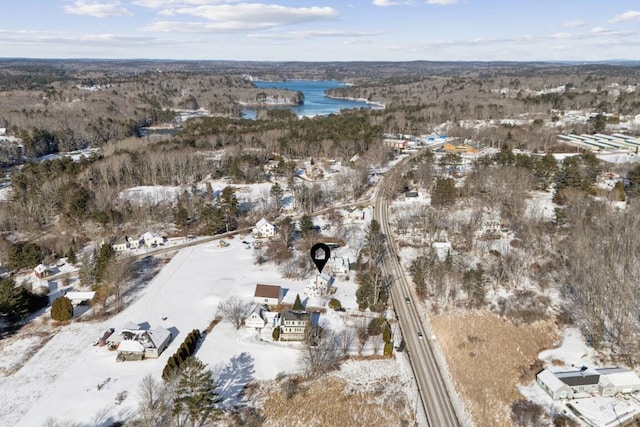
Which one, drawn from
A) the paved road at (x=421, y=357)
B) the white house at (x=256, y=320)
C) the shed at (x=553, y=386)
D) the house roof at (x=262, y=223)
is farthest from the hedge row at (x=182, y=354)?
the shed at (x=553, y=386)

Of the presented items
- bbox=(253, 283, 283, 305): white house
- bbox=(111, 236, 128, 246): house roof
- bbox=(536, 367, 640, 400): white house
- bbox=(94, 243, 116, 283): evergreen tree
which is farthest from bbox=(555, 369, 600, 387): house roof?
bbox=(111, 236, 128, 246): house roof

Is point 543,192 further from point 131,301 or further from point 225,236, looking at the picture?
point 131,301

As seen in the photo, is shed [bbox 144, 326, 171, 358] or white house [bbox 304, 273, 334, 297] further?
white house [bbox 304, 273, 334, 297]

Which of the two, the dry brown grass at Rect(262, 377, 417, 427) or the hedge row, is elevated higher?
the hedge row

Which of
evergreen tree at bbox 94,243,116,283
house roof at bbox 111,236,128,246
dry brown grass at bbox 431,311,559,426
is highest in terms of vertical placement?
evergreen tree at bbox 94,243,116,283

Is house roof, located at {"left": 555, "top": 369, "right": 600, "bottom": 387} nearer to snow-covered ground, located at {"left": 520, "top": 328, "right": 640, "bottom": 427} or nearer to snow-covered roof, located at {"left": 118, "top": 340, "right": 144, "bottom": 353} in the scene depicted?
snow-covered ground, located at {"left": 520, "top": 328, "right": 640, "bottom": 427}

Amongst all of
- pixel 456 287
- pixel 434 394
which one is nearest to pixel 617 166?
pixel 456 287

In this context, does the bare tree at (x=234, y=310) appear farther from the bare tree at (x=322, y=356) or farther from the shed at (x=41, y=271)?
the shed at (x=41, y=271)

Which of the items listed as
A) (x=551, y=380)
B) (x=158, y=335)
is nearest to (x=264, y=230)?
(x=158, y=335)
